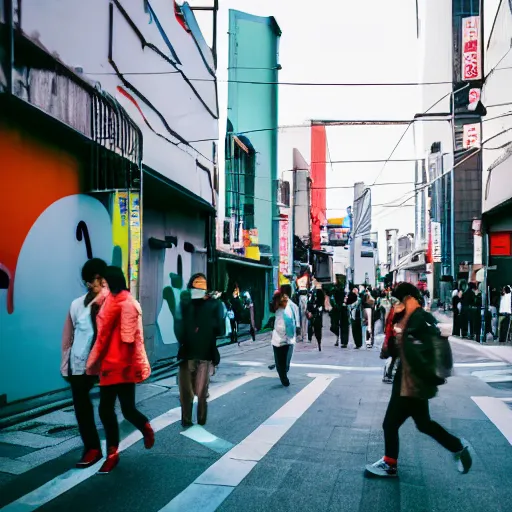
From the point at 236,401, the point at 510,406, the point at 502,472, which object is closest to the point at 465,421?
the point at 510,406

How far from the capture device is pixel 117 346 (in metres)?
5.68

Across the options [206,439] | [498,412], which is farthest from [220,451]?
[498,412]

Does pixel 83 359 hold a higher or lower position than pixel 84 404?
higher

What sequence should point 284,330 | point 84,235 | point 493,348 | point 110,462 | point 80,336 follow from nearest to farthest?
point 110,462, point 80,336, point 84,235, point 284,330, point 493,348

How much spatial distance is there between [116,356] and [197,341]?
184 centimetres

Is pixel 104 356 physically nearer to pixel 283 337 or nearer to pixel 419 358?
pixel 419 358

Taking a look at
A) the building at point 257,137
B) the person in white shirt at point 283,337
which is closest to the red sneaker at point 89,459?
the person in white shirt at point 283,337

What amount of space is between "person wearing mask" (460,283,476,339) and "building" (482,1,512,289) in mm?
1607

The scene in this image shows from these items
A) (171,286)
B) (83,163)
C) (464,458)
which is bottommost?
(464,458)

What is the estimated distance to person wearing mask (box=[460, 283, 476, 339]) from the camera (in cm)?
2190

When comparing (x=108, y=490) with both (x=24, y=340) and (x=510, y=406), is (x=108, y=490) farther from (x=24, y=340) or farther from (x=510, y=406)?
(x=510, y=406)

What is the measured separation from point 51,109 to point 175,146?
7182 mm

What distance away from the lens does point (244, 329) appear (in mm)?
27484

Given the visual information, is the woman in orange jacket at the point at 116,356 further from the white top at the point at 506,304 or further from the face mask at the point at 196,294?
the white top at the point at 506,304
